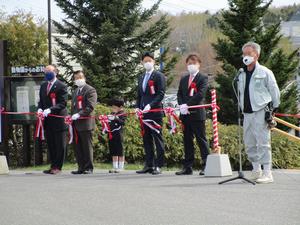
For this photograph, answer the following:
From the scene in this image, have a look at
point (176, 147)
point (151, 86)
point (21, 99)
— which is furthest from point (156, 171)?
point (21, 99)

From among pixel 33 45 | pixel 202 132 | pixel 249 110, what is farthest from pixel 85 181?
pixel 33 45

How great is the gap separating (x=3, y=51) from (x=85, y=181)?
4973mm

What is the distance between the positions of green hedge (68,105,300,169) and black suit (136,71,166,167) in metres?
A: 3.13

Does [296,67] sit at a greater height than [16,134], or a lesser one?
greater

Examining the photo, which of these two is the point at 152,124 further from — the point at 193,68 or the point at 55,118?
the point at 55,118

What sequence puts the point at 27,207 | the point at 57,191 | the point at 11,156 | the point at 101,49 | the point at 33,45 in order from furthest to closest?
the point at 33,45
the point at 101,49
the point at 11,156
the point at 57,191
the point at 27,207

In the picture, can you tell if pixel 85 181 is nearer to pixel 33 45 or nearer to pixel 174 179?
Answer: pixel 174 179

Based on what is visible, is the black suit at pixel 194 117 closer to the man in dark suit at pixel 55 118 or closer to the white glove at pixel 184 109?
the white glove at pixel 184 109

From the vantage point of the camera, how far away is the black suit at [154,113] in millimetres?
10641

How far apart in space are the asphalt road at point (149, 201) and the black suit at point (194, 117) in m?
0.60

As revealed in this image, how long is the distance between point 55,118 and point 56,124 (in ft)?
0.39

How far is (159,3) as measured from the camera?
20.4 m

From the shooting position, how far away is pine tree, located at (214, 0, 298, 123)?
19750mm

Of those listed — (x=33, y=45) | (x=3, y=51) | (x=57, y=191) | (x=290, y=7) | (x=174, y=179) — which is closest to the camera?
(x=57, y=191)
